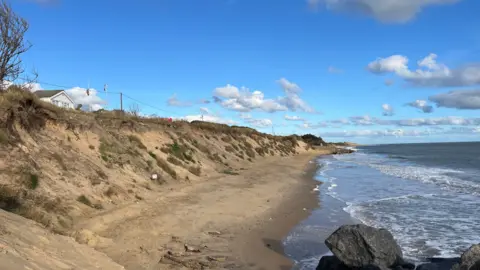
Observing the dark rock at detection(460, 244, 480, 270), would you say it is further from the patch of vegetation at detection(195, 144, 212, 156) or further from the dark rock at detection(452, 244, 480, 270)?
the patch of vegetation at detection(195, 144, 212, 156)

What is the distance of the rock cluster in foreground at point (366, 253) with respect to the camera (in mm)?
7863

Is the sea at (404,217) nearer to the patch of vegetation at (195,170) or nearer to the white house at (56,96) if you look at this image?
the patch of vegetation at (195,170)

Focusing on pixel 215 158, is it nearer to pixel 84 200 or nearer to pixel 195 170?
pixel 195 170

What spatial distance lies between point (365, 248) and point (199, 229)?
4.91 metres

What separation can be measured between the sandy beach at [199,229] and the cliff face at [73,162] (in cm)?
96

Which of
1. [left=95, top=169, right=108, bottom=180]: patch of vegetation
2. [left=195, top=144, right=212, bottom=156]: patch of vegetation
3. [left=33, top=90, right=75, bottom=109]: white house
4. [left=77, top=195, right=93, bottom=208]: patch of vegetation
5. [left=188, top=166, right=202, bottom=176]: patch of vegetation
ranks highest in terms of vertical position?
[left=33, top=90, right=75, bottom=109]: white house

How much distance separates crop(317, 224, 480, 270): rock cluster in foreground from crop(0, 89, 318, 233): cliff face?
20.4ft

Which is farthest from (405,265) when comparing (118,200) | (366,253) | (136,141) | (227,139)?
(227,139)

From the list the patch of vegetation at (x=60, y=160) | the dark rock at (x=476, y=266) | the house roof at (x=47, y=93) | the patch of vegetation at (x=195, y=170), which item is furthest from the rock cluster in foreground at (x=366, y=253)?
the house roof at (x=47, y=93)

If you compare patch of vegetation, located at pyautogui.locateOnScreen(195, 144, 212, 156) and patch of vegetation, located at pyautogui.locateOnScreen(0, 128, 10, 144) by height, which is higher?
patch of vegetation, located at pyautogui.locateOnScreen(0, 128, 10, 144)

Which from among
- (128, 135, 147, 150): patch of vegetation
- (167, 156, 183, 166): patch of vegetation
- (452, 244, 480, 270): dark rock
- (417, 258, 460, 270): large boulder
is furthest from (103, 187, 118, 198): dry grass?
(452, 244, 480, 270): dark rock

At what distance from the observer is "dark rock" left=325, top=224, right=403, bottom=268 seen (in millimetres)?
7883

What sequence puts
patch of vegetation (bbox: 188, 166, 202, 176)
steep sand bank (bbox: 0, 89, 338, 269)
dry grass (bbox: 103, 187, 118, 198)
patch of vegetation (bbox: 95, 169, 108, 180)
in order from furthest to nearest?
patch of vegetation (bbox: 188, 166, 202, 176) → patch of vegetation (bbox: 95, 169, 108, 180) → dry grass (bbox: 103, 187, 118, 198) → steep sand bank (bbox: 0, 89, 338, 269)

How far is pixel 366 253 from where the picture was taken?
7.93m
